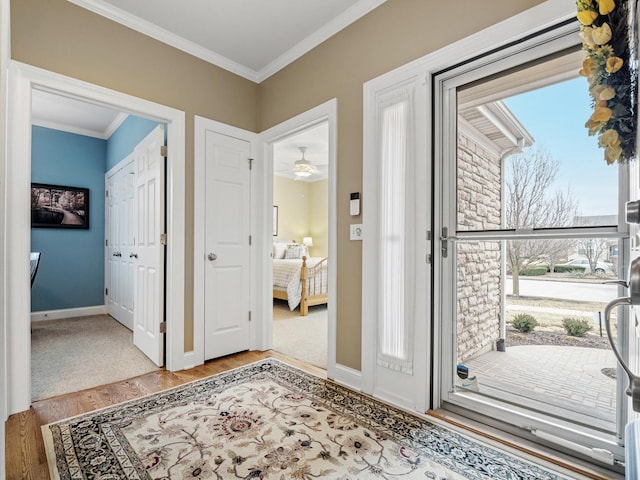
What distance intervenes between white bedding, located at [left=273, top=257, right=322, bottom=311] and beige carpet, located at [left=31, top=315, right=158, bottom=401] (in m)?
2.13

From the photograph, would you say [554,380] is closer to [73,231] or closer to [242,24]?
[242,24]

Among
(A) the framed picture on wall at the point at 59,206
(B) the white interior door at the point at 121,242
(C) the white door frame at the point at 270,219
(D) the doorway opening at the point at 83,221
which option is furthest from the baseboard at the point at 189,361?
(A) the framed picture on wall at the point at 59,206

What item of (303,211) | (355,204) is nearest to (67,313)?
(355,204)

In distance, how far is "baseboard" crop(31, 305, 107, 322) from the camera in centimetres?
443

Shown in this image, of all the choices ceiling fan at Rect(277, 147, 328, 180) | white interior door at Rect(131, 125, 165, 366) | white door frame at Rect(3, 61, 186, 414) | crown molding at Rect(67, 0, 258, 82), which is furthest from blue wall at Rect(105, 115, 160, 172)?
ceiling fan at Rect(277, 147, 328, 180)

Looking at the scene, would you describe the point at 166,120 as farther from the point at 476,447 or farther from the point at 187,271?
the point at 476,447

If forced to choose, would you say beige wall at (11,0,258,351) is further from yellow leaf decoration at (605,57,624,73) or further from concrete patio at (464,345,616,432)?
yellow leaf decoration at (605,57,624,73)

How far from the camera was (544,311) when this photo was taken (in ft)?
5.98

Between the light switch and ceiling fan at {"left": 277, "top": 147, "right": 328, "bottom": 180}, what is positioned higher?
ceiling fan at {"left": 277, "top": 147, "right": 328, "bottom": 180}

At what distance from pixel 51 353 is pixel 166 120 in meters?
2.47

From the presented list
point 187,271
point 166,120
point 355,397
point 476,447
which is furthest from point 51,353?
point 476,447

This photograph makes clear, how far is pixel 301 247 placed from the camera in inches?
285

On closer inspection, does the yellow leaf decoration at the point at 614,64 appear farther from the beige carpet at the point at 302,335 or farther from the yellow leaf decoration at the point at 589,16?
the beige carpet at the point at 302,335

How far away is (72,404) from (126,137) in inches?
129
